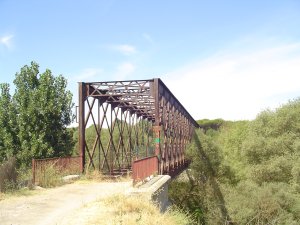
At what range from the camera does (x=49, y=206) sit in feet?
34.2

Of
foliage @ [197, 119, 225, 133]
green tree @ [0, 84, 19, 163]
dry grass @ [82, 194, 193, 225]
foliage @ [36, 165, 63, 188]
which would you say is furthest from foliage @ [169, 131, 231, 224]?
foliage @ [197, 119, 225, 133]

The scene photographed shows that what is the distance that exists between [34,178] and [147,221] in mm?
7477

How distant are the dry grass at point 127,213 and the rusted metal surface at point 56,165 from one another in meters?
5.04

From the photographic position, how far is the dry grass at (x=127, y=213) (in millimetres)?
7898

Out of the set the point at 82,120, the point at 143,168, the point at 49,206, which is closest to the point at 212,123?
the point at 82,120

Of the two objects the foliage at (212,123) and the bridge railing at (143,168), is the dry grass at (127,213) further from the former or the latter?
the foliage at (212,123)

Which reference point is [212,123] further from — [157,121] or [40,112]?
[157,121]

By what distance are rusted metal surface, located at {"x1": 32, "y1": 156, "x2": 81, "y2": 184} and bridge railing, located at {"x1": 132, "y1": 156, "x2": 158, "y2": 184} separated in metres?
4.23

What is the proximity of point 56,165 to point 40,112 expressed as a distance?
765 cm

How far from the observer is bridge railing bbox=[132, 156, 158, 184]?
1138cm

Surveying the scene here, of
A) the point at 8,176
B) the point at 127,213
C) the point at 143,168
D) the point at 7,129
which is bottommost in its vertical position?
the point at 127,213

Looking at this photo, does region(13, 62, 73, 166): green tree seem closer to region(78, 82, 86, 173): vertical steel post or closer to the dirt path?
region(78, 82, 86, 173): vertical steel post

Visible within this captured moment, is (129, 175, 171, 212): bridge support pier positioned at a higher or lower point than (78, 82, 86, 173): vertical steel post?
lower

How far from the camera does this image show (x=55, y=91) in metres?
23.3
